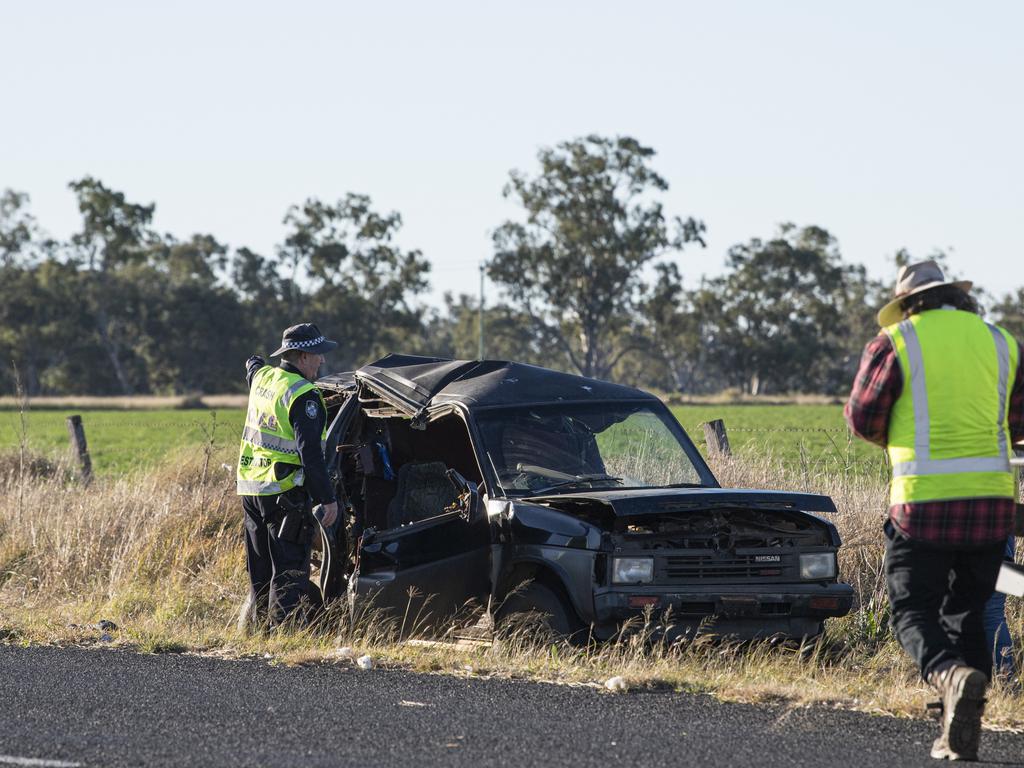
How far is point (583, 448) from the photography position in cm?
898

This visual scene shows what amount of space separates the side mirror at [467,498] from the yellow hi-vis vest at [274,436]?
0.90 meters

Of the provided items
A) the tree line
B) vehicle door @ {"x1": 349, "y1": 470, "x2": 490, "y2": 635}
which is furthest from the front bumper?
the tree line

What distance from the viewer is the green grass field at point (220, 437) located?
13.1m

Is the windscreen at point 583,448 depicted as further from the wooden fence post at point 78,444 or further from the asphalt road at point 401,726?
the wooden fence post at point 78,444

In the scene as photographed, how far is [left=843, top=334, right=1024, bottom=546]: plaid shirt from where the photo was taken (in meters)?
5.54

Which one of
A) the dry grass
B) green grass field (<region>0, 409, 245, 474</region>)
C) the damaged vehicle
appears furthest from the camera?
green grass field (<region>0, 409, 245, 474</region>)

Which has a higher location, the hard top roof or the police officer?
the hard top roof

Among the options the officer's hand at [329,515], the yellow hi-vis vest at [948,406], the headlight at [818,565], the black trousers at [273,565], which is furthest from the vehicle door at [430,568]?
the yellow hi-vis vest at [948,406]

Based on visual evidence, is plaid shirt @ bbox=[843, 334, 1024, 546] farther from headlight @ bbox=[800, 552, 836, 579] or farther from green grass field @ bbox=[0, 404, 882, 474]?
green grass field @ bbox=[0, 404, 882, 474]

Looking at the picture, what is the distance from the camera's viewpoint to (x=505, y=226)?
257 feet

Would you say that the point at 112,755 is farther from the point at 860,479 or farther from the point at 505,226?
the point at 505,226

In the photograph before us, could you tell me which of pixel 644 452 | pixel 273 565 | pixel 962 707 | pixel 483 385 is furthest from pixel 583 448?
pixel 962 707

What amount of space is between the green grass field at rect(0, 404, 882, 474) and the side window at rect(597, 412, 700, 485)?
3107 mm

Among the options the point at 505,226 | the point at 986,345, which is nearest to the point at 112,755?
the point at 986,345
